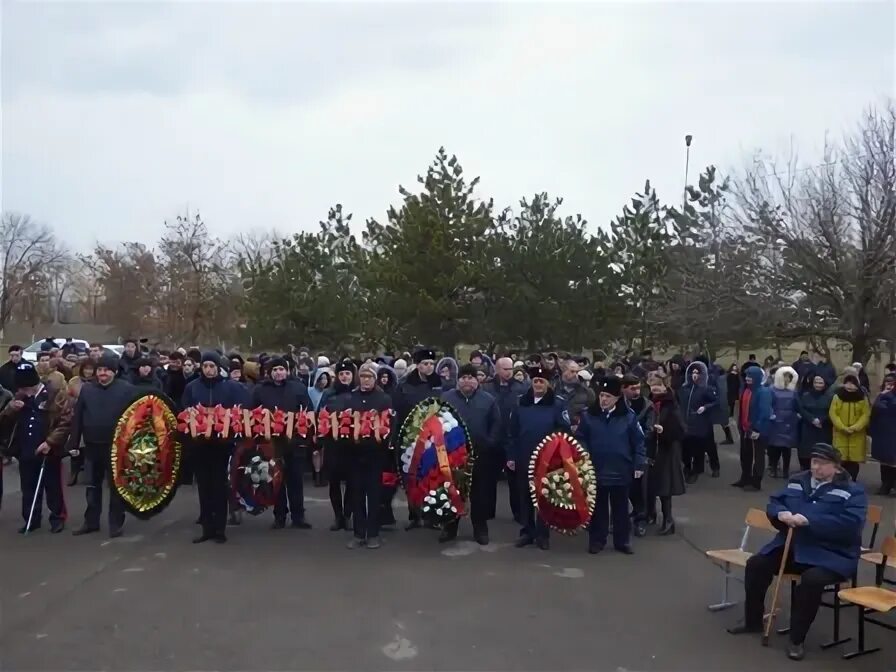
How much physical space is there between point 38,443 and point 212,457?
2.16 m

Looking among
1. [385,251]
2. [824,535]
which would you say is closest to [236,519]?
[824,535]

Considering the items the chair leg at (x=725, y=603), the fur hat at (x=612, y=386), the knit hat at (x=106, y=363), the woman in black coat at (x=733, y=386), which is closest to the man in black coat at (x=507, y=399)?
the fur hat at (x=612, y=386)

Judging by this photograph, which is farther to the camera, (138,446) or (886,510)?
(886,510)

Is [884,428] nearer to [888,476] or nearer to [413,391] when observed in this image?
[888,476]

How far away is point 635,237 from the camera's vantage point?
29219 millimetres

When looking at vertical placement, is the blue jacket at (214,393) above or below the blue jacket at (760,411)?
above

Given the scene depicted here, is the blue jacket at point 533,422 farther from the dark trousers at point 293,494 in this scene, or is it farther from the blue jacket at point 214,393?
the blue jacket at point 214,393

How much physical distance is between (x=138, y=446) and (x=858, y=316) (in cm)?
1711

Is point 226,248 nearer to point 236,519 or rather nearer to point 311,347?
point 311,347

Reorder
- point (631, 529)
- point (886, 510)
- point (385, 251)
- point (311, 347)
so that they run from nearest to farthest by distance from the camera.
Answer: point (631, 529) < point (886, 510) < point (385, 251) < point (311, 347)

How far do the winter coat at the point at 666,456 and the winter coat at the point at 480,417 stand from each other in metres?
1.77

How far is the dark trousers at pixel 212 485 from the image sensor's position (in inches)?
345

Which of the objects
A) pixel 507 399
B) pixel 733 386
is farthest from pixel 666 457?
pixel 733 386

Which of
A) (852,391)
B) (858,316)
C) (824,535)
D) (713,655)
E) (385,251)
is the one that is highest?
(385,251)
